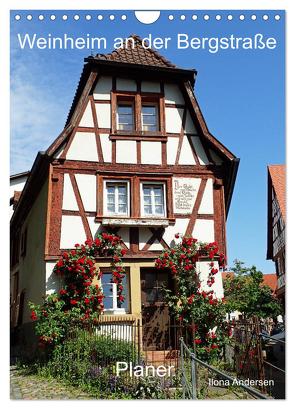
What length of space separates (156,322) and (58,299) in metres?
2.34

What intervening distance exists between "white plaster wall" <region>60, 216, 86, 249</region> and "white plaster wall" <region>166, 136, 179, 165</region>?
267 cm

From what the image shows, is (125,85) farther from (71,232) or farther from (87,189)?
(71,232)

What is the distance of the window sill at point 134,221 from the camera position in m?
11.3

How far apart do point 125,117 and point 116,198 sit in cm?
207

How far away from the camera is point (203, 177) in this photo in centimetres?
1223

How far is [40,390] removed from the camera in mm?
7875

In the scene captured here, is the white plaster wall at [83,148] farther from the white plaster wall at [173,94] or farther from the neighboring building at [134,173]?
the white plaster wall at [173,94]

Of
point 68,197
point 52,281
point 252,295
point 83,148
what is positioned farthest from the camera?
point 252,295

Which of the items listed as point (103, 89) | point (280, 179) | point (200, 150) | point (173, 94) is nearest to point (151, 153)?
point (200, 150)

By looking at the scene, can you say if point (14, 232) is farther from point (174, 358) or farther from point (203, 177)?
point (174, 358)

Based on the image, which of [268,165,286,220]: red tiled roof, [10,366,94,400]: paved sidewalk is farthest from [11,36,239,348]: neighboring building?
[268,165,286,220]: red tiled roof

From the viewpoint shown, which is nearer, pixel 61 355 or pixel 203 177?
pixel 61 355

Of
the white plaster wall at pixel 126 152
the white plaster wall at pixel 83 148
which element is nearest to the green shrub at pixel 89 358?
the white plaster wall at pixel 83 148
